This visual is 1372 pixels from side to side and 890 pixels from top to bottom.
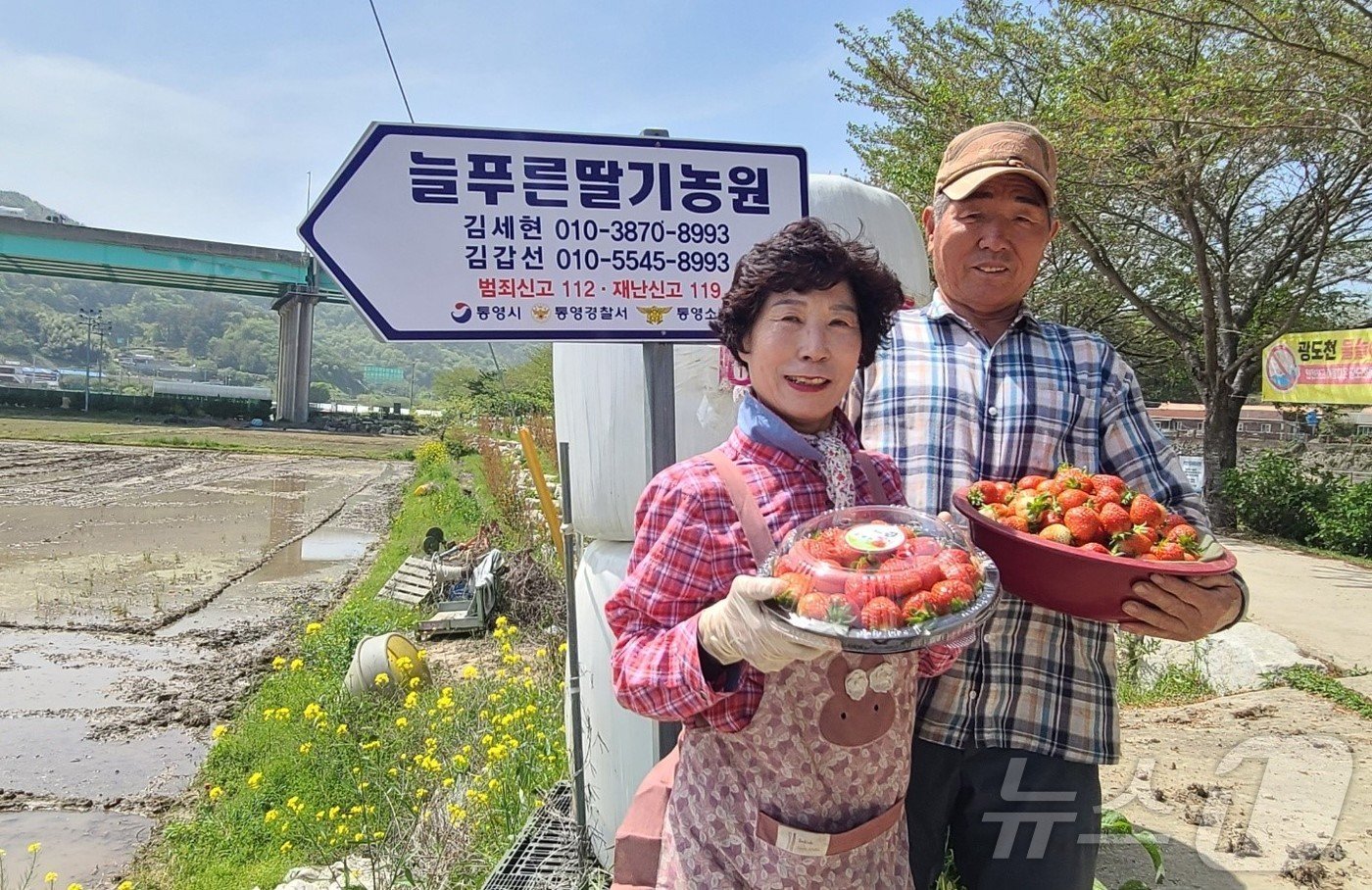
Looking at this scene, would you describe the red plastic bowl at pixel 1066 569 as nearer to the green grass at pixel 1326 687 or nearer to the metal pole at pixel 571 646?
the metal pole at pixel 571 646

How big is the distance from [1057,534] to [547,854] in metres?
2.10

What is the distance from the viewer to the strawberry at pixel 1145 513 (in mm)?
1414

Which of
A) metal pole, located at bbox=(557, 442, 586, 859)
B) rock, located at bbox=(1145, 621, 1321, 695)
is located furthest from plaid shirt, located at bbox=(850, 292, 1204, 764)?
rock, located at bbox=(1145, 621, 1321, 695)

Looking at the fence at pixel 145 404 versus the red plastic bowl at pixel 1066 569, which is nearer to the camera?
the red plastic bowl at pixel 1066 569

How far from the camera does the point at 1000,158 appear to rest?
165cm

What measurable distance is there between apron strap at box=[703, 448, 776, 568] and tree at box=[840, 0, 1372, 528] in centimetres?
711

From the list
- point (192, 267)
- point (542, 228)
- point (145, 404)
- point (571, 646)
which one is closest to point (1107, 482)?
point (542, 228)

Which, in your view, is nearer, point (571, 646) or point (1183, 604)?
point (1183, 604)

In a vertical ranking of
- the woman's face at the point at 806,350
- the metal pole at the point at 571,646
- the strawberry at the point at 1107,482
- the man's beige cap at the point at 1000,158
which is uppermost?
the man's beige cap at the point at 1000,158

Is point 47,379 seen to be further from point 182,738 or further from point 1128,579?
point 1128,579

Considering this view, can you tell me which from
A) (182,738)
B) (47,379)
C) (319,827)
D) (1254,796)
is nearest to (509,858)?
(319,827)

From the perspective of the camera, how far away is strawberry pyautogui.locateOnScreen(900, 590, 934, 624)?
1118 mm

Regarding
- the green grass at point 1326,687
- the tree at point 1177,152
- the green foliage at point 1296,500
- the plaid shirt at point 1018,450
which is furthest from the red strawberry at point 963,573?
the green foliage at point 1296,500

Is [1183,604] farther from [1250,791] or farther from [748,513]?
[1250,791]
